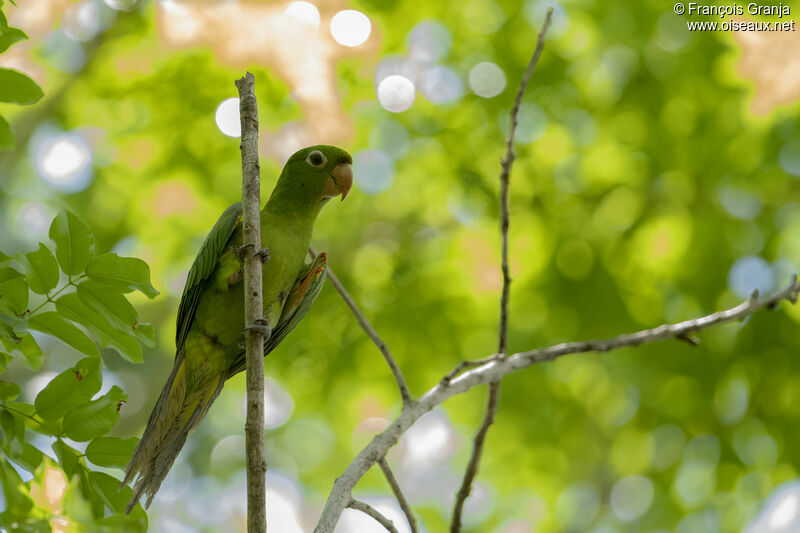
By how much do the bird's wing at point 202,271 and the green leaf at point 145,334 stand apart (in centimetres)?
144

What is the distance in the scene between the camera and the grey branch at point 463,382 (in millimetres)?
2209

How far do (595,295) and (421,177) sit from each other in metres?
2.13

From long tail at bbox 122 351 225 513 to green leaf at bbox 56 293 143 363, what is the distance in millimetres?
728

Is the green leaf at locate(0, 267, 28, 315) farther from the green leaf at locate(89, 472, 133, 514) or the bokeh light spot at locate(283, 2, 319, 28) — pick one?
the bokeh light spot at locate(283, 2, 319, 28)

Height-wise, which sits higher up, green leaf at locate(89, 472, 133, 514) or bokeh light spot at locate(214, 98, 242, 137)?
bokeh light spot at locate(214, 98, 242, 137)

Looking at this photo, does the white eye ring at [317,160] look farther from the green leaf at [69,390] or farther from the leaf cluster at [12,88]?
the green leaf at [69,390]

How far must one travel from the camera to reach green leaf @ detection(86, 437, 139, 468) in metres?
2.23

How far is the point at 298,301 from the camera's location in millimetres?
4074

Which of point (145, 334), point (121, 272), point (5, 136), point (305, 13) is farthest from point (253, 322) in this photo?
point (305, 13)

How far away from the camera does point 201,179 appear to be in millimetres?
6961

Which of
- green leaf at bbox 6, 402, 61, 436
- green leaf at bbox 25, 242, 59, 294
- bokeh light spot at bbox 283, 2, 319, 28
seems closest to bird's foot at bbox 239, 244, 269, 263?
green leaf at bbox 25, 242, 59, 294

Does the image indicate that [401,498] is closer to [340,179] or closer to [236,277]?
[236,277]

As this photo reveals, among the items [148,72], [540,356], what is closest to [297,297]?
[540,356]

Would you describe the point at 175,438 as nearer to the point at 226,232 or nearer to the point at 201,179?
the point at 226,232
